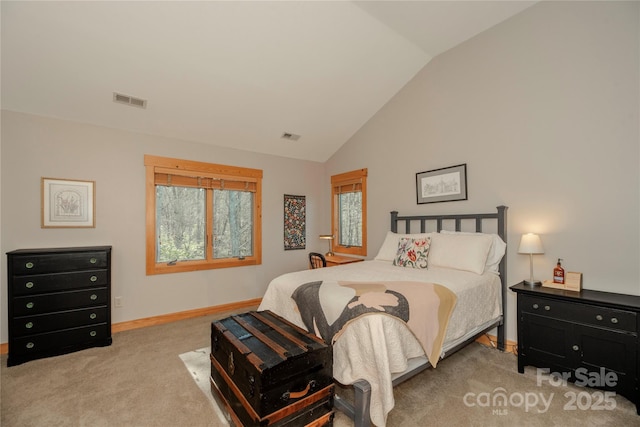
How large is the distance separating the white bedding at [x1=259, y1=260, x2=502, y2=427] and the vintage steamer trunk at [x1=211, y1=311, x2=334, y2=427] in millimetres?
166

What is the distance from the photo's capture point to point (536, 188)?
2715 mm

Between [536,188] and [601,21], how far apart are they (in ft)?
4.75

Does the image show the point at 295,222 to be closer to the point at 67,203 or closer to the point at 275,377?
the point at 67,203

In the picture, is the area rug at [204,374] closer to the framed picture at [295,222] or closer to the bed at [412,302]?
the bed at [412,302]

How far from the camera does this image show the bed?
1.64 meters

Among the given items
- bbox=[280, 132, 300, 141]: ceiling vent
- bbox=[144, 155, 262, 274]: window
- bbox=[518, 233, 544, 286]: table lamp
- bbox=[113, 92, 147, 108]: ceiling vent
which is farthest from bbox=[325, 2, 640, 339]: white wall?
bbox=[113, 92, 147, 108]: ceiling vent

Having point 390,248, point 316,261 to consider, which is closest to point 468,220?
point 390,248

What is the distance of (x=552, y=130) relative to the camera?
2.62 meters

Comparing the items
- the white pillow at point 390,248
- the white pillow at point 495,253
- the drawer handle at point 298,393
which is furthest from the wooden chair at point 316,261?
the drawer handle at point 298,393

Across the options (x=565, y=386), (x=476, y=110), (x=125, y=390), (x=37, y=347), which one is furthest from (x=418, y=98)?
(x=37, y=347)

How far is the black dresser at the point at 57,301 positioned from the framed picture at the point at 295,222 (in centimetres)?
254

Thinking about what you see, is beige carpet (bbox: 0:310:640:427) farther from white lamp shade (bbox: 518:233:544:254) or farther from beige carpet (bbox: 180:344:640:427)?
white lamp shade (bbox: 518:233:544:254)

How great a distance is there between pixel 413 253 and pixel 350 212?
1.91 m

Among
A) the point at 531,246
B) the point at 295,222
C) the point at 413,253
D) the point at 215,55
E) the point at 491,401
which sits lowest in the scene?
the point at 491,401
